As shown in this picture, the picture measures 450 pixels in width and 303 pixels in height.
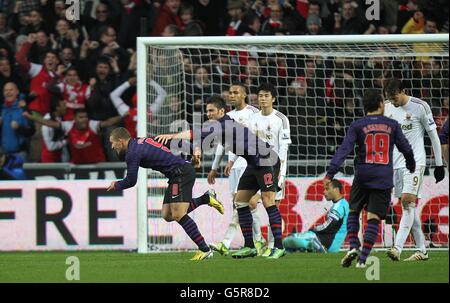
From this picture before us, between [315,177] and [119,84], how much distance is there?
11.2 feet

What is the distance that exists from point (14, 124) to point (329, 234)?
5097mm

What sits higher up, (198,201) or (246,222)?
(198,201)

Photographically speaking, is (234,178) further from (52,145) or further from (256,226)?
(52,145)

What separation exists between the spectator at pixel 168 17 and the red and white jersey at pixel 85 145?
213 centimetres

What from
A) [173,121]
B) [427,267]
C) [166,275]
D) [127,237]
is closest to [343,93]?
[173,121]

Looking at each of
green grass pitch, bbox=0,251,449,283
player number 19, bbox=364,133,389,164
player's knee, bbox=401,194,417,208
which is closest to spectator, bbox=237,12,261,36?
green grass pitch, bbox=0,251,449,283

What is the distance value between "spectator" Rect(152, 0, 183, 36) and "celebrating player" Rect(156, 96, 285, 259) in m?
5.20

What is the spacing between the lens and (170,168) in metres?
12.1

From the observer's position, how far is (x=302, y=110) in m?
15.5

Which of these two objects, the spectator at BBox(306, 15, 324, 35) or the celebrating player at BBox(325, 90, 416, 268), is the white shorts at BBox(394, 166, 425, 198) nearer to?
the celebrating player at BBox(325, 90, 416, 268)

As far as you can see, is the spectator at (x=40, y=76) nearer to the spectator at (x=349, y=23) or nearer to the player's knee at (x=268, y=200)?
the spectator at (x=349, y=23)

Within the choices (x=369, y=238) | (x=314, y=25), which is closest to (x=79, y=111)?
(x=314, y=25)

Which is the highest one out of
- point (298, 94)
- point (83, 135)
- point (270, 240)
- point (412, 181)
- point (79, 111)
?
point (298, 94)

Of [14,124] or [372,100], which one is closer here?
Result: [372,100]
